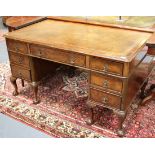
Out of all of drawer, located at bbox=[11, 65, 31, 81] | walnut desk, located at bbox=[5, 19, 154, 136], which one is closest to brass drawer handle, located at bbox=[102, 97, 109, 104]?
walnut desk, located at bbox=[5, 19, 154, 136]

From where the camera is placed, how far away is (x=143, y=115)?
87.6 inches

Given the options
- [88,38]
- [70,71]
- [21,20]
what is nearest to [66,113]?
[88,38]

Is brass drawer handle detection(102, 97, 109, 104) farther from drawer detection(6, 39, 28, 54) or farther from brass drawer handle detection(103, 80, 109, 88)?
drawer detection(6, 39, 28, 54)

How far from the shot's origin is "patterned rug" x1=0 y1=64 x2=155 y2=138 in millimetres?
2039

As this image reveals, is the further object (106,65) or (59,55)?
(59,55)

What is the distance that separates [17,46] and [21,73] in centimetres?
29

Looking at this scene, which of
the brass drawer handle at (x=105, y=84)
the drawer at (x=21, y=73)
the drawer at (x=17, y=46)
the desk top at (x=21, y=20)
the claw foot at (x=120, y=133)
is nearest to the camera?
the brass drawer handle at (x=105, y=84)

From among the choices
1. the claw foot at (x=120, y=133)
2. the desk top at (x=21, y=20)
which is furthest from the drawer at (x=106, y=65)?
the desk top at (x=21, y=20)

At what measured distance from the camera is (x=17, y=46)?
218 centimetres

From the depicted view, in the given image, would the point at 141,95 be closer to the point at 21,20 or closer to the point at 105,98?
the point at 105,98

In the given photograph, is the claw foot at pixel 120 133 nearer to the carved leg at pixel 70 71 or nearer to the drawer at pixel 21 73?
the drawer at pixel 21 73

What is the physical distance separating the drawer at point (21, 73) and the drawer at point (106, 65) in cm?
76

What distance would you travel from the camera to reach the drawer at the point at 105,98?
5.98 ft

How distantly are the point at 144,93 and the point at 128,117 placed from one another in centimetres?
42
